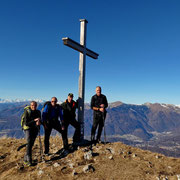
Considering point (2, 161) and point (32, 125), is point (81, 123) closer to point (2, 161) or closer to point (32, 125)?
point (32, 125)

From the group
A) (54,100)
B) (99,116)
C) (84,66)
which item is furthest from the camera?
(84,66)

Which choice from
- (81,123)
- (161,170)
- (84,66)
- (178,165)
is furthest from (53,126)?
(178,165)

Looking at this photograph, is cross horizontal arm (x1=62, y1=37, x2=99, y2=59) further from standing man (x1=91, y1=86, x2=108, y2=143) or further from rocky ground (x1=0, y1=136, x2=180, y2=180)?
rocky ground (x1=0, y1=136, x2=180, y2=180)

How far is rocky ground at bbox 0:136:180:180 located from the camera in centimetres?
625

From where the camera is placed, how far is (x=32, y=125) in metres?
7.97

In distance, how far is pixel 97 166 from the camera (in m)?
6.90

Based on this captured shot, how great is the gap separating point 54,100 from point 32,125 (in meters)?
1.64

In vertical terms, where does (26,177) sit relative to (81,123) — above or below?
below

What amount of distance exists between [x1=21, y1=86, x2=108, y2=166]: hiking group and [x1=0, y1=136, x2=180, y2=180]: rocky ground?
75 cm

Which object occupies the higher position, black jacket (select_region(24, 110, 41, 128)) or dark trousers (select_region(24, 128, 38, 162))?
black jacket (select_region(24, 110, 41, 128))

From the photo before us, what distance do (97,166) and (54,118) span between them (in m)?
3.35

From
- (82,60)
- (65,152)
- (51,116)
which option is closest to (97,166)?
(65,152)

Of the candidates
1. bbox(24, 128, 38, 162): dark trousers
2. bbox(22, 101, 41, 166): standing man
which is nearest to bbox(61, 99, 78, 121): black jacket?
bbox(22, 101, 41, 166): standing man

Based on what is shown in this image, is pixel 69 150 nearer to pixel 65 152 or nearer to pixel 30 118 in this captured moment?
pixel 65 152
